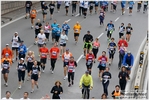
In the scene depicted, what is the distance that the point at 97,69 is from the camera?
76.0 ft

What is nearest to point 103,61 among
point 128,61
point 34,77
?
point 128,61

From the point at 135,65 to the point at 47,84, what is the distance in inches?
199

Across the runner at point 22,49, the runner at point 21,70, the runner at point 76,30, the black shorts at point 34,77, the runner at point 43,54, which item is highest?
the runner at point 76,30

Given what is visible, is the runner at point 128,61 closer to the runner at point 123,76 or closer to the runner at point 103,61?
the runner at point 103,61

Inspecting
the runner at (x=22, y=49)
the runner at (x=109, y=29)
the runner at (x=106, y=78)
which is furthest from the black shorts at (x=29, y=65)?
the runner at (x=109, y=29)

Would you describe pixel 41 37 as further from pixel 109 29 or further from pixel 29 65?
pixel 109 29

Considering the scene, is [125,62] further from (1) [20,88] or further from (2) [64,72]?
(1) [20,88]

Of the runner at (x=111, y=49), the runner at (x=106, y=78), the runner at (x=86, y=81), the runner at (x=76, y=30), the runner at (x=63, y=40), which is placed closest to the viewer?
the runner at (x=86, y=81)

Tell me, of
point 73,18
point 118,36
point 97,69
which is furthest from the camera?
point 73,18

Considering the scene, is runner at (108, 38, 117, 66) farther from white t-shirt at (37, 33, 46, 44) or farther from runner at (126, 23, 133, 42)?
runner at (126, 23, 133, 42)

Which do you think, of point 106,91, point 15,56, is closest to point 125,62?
point 106,91

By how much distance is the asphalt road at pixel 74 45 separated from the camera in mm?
20328

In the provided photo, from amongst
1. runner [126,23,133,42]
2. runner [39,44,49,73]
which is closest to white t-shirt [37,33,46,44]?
runner [39,44,49,73]

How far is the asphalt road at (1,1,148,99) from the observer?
20328mm
